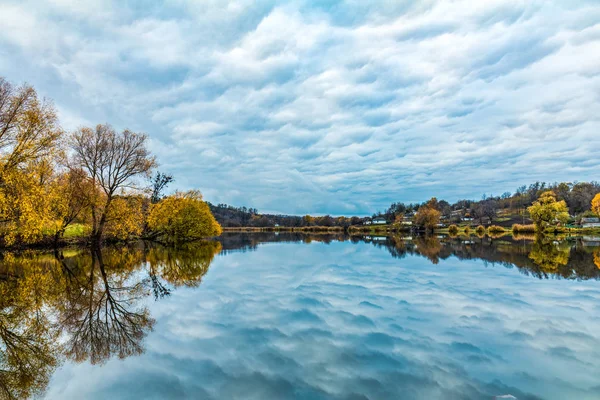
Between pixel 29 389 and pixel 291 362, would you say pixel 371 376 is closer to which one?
pixel 291 362

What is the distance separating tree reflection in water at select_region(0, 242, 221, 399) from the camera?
5.94 metres

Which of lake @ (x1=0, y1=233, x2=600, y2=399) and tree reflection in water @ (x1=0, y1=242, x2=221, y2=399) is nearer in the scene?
lake @ (x1=0, y1=233, x2=600, y2=399)


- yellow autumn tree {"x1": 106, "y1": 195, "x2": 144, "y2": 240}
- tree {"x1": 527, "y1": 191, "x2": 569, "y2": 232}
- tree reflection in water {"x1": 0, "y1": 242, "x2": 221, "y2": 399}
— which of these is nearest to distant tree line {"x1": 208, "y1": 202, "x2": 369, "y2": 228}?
tree {"x1": 527, "y1": 191, "x2": 569, "y2": 232}

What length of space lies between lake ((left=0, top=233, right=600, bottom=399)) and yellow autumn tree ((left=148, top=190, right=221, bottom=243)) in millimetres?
31833

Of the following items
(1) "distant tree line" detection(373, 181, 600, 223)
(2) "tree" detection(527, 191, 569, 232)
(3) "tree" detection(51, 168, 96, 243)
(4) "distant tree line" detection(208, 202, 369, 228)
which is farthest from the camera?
(4) "distant tree line" detection(208, 202, 369, 228)

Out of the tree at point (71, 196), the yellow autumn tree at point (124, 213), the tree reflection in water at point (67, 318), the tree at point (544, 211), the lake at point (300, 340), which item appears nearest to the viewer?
the lake at point (300, 340)

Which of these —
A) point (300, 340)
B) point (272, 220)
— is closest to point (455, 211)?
point (272, 220)

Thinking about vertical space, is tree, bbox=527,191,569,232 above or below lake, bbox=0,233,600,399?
above

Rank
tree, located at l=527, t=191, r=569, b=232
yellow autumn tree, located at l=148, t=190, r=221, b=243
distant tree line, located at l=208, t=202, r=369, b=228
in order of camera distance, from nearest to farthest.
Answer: yellow autumn tree, located at l=148, t=190, r=221, b=243 → tree, located at l=527, t=191, r=569, b=232 → distant tree line, located at l=208, t=202, r=369, b=228

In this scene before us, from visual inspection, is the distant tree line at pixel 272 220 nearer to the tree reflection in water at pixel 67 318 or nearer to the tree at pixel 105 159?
the tree at pixel 105 159

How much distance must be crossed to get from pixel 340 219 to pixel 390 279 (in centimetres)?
17763

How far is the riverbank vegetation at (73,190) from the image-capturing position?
20.0 m

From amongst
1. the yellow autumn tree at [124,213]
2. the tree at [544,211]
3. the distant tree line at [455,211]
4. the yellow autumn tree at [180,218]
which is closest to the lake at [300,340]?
the yellow autumn tree at [124,213]

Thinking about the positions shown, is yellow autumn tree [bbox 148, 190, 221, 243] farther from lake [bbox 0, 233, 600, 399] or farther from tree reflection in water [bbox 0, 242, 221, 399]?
lake [bbox 0, 233, 600, 399]
